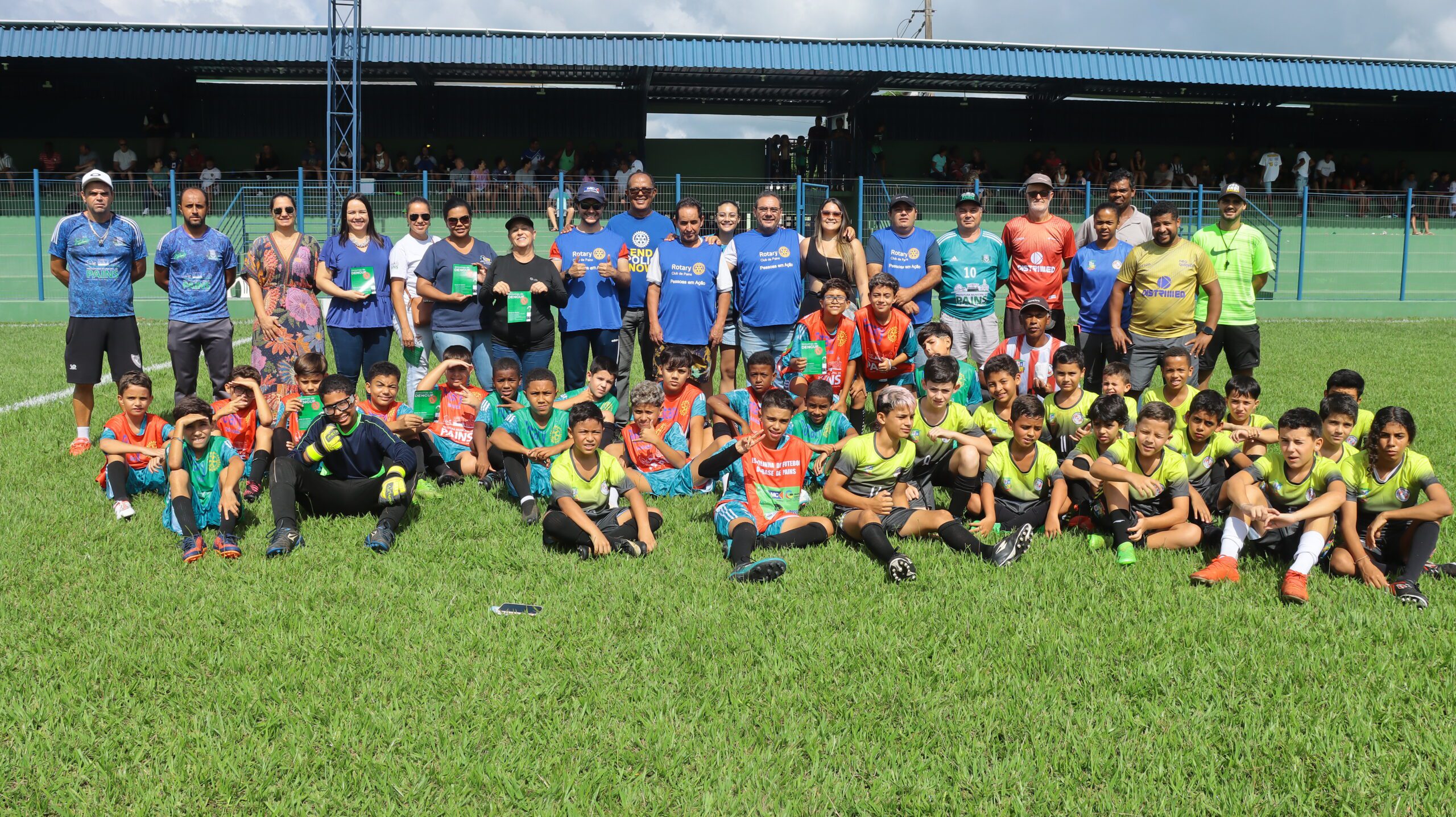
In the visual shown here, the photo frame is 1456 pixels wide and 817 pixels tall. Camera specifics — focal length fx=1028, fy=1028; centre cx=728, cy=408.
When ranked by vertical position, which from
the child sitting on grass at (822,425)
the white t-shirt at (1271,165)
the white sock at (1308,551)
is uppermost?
the white t-shirt at (1271,165)

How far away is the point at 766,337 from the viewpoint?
8.10m

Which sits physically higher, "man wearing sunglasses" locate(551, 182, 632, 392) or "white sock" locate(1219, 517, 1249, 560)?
"man wearing sunglasses" locate(551, 182, 632, 392)

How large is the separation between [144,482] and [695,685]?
4.55 metres

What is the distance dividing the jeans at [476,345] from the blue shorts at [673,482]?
1690 millimetres

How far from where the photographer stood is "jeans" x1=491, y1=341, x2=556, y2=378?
8.02m

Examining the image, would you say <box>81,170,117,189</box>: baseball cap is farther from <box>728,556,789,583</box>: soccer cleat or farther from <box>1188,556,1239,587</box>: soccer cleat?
<box>1188,556,1239,587</box>: soccer cleat

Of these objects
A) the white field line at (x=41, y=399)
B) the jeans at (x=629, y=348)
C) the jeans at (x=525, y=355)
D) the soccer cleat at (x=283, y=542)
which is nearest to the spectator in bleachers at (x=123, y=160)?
the white field line at (x=41, y=399)

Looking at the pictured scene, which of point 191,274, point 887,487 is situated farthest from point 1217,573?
point 191,274

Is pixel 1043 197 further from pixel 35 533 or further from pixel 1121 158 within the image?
pixel 1121 158

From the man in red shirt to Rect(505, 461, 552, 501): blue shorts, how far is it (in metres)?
3.90

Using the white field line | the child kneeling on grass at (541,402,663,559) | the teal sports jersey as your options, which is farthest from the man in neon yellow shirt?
the white field line

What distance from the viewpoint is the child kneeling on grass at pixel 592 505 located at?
5.71 m

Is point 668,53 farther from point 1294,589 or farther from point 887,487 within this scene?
point 1294,589

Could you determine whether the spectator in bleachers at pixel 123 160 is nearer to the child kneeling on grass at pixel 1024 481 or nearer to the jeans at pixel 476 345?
the jeans at pixel 476 345
